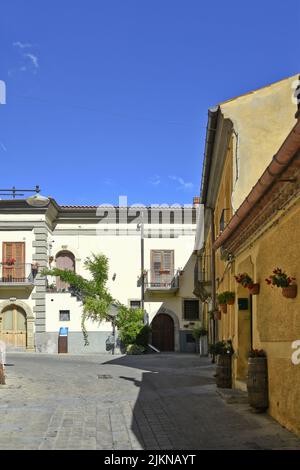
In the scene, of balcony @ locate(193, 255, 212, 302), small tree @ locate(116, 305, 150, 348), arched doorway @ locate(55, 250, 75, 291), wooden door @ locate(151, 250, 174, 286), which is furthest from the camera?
arched doorway @ locate(55, 250, 75, 291)

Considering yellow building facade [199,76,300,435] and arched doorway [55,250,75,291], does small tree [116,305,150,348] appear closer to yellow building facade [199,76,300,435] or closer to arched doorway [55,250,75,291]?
arched doorway [55,250,75,291]

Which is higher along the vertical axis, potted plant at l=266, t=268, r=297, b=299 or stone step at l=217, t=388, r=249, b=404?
potted plant at l=266, t=268, r=297, b=299

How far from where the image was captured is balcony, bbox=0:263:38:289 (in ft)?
94.2

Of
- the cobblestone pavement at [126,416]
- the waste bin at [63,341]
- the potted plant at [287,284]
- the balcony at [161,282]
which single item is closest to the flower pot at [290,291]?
the potted plant at [287,284]

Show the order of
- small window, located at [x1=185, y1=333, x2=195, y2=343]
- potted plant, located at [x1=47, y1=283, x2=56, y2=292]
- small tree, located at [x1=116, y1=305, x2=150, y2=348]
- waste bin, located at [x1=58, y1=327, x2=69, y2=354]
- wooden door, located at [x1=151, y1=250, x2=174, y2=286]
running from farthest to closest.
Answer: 1. wooden door, located at [x1=151, y1=250, x2=174, y2=286]
2. small window, located at [x1=185, y1=333, x2=195, y2=343]
3. potted plant, located at [x1=47, y1=283, x2=56, y2=292]
4. waste bin, located at [x1=58, y1=327, x2=69, y2=354]
5. small tree, located at [x1=116, y1=305, x2=150, y2=348]

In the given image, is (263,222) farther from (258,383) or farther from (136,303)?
(136,303)

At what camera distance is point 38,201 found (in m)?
29.1

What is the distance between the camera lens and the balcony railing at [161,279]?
30.4 metres

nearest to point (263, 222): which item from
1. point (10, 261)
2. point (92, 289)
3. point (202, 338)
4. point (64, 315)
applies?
point (202, 338)

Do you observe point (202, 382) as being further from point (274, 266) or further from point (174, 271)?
point (174, 271)

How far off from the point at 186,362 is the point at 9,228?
1253cm

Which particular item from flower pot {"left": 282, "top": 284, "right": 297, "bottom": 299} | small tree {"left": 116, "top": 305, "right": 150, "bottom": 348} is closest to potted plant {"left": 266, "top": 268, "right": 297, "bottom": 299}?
flower pot {"left": 282, "top": 284, "right": 297, "bottom": 299}

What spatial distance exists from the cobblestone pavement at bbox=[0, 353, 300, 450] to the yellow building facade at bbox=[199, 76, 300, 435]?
2.26ft

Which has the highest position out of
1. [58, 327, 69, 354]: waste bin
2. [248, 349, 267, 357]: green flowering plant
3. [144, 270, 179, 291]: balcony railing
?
[144, 270, 179, 291]: balcony railing
